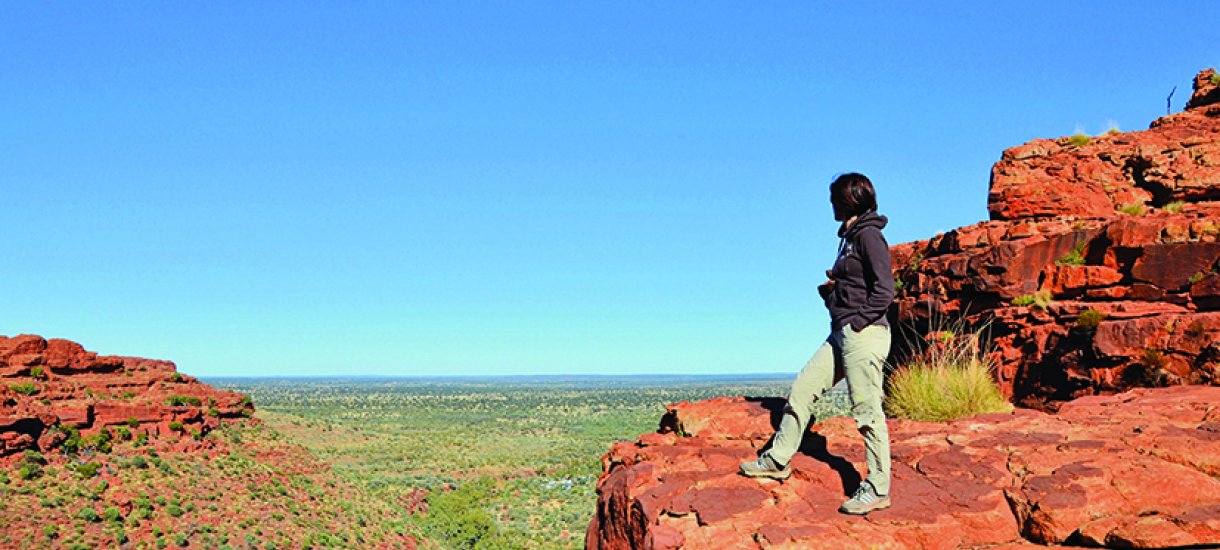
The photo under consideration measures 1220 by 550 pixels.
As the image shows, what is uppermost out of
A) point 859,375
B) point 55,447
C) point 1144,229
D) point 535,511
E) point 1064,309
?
point 1144,229

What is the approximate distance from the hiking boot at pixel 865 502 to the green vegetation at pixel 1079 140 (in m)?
11.0

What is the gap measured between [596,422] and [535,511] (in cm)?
4510

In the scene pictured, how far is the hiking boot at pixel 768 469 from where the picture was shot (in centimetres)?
598

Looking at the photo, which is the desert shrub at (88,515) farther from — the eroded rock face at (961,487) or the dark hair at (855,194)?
the dark hair at (855,194)

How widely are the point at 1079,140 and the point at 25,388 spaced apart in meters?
37.0

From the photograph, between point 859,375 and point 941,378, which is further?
point 941,378

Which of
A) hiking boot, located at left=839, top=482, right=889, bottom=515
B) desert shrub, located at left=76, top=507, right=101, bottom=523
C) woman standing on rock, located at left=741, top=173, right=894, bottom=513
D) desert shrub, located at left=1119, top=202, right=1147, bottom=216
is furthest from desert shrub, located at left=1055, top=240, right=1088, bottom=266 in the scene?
desert shrub, located at left=76, top=507, right=101, bottom=523

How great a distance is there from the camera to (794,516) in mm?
5395

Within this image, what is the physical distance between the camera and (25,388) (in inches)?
1309

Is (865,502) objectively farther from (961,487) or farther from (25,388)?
(25,388)

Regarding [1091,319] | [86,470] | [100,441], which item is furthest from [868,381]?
[100,441]

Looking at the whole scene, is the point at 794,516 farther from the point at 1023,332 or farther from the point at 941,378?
the point at 1023,332

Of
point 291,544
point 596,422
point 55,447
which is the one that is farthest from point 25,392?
point 596,422

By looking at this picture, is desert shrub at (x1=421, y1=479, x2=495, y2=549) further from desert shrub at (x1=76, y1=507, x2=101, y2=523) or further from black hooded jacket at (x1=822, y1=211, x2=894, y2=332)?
black hooded jacket at (x1=822, y1=211, x2=894, y2=332)
